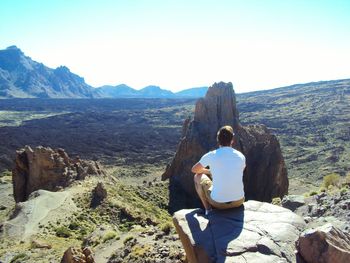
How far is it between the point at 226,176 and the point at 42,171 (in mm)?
36316

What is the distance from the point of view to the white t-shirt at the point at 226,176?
959cm

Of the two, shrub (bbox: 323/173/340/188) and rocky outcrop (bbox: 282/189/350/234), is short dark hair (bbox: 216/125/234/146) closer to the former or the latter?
rocky outcrop (bbox: 282/189/350/234)

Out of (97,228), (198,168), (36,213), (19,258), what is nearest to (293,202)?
(198,168)

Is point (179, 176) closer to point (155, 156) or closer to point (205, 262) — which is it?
point (205, 262)

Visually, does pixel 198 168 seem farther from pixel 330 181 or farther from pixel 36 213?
pixel 330 181

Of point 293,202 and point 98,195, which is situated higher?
point 293,202

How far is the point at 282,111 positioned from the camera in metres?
193

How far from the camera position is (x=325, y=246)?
7230 millimetres

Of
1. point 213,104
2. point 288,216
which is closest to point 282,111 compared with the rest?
point 213,104

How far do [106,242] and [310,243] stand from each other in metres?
13.4

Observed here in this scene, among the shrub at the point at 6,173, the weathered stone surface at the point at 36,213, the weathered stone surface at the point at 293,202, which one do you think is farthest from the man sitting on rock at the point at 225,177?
the shrub at the point at 6,173

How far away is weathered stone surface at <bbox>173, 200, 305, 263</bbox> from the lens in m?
8.24

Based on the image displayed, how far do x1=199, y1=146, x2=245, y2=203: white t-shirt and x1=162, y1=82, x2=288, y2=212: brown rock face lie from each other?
3737cm

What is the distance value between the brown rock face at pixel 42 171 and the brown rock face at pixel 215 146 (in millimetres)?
11067
